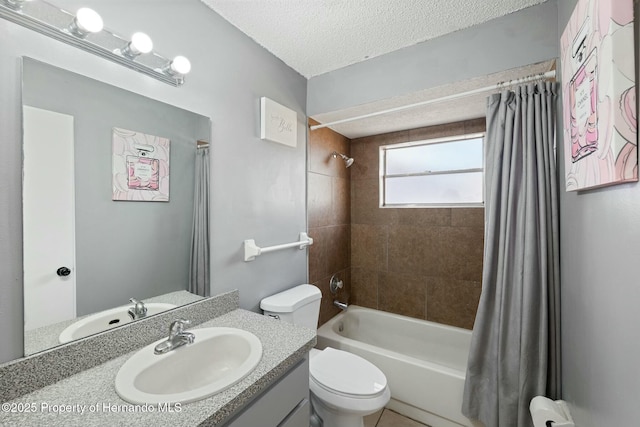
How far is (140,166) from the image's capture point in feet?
3.69

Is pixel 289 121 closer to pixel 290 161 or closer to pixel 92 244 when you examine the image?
pixel 290 161

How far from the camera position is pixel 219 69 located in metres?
1.43

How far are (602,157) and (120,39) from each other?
1704 millimetres

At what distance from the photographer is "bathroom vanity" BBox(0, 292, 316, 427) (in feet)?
2.27

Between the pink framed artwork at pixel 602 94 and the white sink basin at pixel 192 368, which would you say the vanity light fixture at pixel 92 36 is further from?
the pink framed artwork at pixel 602 94

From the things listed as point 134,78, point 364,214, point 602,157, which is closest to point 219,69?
point 134,78

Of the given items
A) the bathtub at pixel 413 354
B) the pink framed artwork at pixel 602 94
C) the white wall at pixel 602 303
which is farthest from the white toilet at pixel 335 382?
the pink framed artwork at pixel 602 94

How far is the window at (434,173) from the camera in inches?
90.5

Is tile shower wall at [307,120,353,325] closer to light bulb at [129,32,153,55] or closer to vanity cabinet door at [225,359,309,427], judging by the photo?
vanity cabinet door at [225,359,309,427]

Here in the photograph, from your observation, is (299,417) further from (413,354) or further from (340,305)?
(413,354)

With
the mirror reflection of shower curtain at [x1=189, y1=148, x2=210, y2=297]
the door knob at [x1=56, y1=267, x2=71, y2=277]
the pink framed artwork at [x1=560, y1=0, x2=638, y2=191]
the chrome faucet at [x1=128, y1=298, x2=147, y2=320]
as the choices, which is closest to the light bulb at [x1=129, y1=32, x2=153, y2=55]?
the mirror reflection of shower curtain at [x1=189, y1=148, x2=210, y2=297]

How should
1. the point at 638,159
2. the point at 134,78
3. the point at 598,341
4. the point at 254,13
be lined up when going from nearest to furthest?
1. the point at 638,159
2. the point at 598,341
3. the point at 134,78
4. the point at 254,13

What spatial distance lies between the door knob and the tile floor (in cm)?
191

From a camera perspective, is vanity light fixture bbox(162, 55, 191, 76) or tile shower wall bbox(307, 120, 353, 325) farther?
tile shower wall bbox(307, 120, 353, 325)
